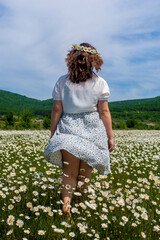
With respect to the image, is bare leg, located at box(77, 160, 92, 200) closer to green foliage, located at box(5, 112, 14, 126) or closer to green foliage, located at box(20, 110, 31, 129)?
green foliage, located at box(20, 110, 31, 129)

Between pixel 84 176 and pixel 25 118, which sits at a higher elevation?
pixel 25 118

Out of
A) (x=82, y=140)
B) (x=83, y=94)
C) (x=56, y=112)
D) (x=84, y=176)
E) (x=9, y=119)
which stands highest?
(x=83, y=94)

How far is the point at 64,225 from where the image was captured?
2.87 m

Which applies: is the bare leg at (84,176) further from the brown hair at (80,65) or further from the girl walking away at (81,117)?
the brown hair at (80,65)

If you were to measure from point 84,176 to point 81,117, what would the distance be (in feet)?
2.96

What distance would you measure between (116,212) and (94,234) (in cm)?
61

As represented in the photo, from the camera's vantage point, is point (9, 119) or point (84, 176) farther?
point (9, 119)

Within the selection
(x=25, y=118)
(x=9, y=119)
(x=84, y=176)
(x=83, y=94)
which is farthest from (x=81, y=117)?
(x=25, y=118)

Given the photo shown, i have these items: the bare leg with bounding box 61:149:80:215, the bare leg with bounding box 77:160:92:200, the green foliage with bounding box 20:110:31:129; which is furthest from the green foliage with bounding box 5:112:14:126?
the bare leg with bounding box 61:149:80:215

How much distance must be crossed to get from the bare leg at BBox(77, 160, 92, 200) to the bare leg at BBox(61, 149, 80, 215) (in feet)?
0.27

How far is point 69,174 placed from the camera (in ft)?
11.4

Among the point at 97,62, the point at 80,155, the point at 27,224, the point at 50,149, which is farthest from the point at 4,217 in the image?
the point at 97,62

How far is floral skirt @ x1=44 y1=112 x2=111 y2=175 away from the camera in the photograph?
10.7ft

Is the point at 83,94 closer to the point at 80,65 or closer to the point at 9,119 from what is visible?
the point at 80,65
